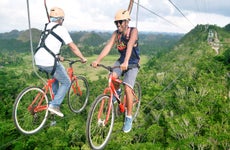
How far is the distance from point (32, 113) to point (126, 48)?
2.50m

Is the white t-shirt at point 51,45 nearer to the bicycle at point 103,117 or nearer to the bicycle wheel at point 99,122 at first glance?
the bicycle at point 103,117

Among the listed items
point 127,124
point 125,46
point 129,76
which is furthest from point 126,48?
point 127,124

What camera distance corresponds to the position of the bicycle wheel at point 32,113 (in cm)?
658

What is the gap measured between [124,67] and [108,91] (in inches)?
26.2

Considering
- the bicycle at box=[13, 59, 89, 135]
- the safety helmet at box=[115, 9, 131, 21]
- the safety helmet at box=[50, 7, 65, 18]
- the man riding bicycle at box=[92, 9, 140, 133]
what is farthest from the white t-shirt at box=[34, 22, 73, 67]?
the safety helmet at box=[115, 9, 131, 21]

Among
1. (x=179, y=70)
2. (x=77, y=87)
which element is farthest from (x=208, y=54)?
(x=77, y=87)

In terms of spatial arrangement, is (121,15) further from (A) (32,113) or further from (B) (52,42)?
(A) (32,113)

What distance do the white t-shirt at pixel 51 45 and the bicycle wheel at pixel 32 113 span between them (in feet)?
2.22

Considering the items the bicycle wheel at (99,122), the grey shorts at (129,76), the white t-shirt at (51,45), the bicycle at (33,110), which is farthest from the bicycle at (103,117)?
the bicycle at (33,110)

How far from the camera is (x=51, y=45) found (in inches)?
251

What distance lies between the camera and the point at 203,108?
4169cm

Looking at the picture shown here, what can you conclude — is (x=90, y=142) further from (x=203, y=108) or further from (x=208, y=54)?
(x=208, y=54)

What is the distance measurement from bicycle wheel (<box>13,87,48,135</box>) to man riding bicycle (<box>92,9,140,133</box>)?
4.83 ft

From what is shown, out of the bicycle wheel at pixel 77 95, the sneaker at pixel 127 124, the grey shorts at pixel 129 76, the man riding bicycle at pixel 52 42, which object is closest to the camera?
the man riding bicycle at pixel 52 42
